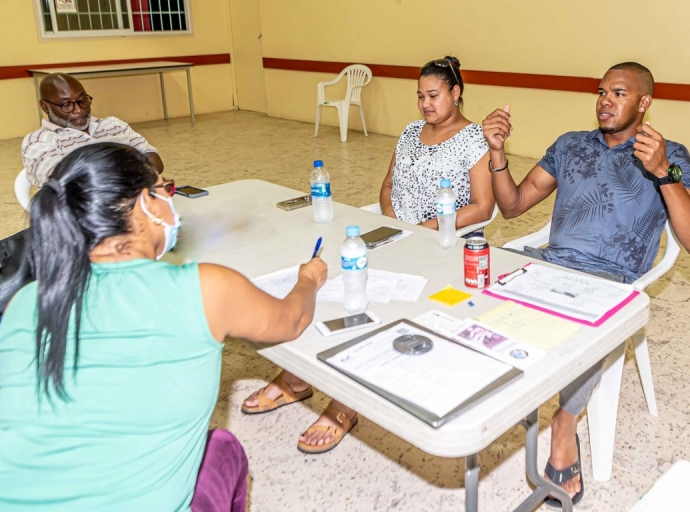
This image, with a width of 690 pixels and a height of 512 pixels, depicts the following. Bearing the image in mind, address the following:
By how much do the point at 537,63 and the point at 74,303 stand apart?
18.7ft

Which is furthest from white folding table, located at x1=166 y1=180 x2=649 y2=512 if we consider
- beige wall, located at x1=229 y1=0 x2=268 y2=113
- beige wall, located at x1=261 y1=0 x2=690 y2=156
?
beige wall, located at x1=229 y1=0 x2=268 y2=113

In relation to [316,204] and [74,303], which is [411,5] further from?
[74,303]

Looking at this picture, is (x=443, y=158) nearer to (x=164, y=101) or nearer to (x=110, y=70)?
(x=110, y=70)

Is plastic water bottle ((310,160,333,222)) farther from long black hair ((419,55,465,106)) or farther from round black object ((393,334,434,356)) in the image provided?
round black object ((393,334,434,356))

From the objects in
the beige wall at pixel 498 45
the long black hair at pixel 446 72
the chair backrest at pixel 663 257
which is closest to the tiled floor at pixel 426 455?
the chair backrest at pixel 663 257

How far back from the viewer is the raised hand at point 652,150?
2.01 m

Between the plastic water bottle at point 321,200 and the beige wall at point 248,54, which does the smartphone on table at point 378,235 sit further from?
the beige wall at point 248,54

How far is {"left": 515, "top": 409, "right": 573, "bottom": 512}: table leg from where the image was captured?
1732 millimetres

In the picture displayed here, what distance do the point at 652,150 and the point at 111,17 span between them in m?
8.53

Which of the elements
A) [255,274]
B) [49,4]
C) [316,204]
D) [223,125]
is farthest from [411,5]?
[255,274]

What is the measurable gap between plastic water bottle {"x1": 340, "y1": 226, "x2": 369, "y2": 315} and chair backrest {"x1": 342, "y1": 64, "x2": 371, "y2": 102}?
241 inches

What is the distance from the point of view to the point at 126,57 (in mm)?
9102

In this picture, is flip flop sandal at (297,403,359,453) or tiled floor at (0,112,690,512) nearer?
tiled floor at (0,112,690,512)

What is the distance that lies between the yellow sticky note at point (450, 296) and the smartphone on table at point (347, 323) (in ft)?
0.62
